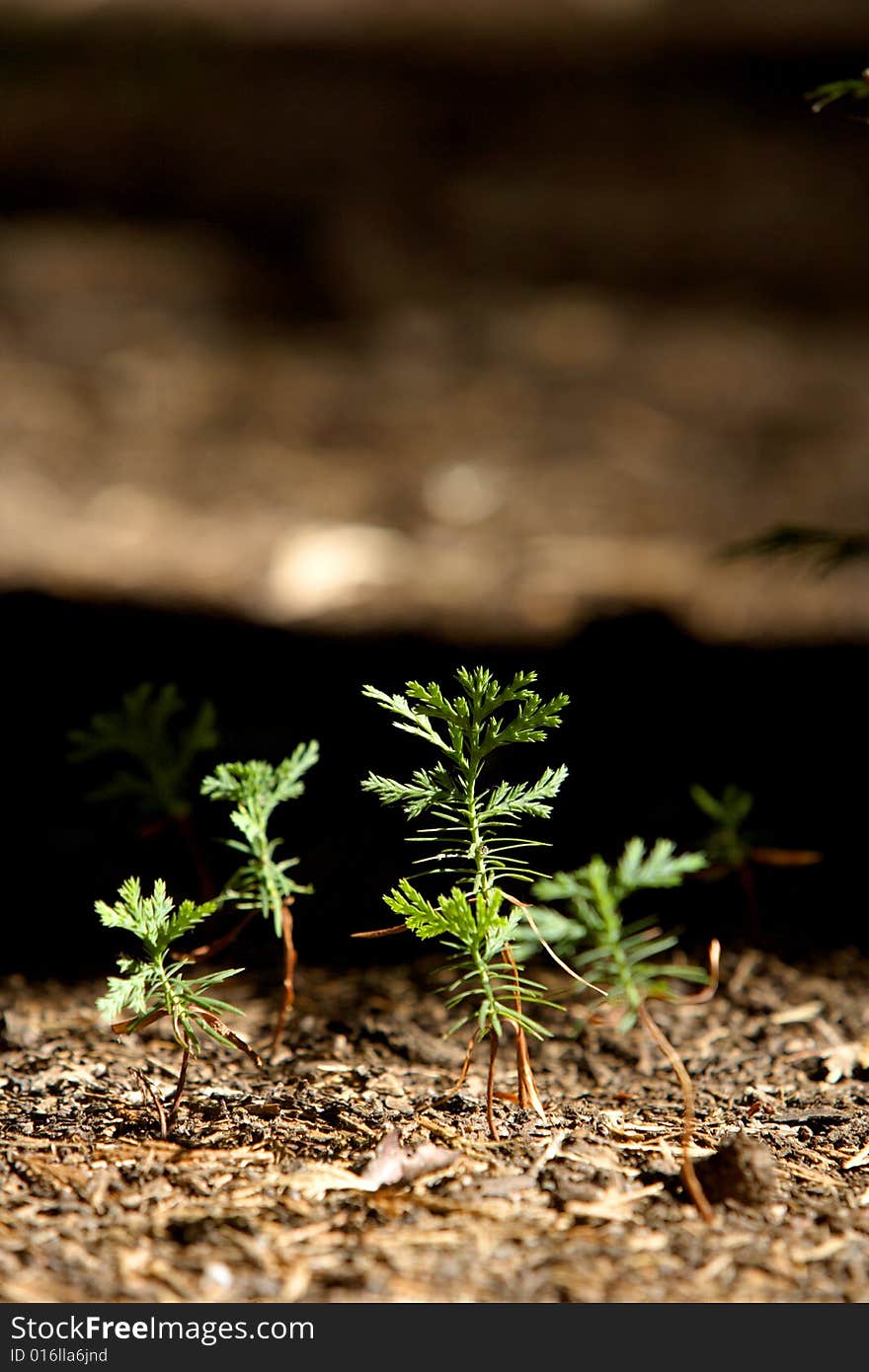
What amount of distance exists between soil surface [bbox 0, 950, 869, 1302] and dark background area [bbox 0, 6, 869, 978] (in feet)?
1.15

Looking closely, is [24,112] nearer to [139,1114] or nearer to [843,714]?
[843,714]

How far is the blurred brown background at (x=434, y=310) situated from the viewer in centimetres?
430

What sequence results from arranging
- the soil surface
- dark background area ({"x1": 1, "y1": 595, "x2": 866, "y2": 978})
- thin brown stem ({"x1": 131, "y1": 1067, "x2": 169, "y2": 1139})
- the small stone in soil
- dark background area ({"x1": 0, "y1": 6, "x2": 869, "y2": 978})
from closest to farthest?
the soil surface → the small stone in soil → thin brown stem ({"x1": 131, "y1": 1067, "x2": 169, "y2": 1139}) → dark background area ({"x1": 1, "y1": 595, "x2": 866, "y2": 978}) → dark background area ({"x1": 0, "y1": 6, "x2": 869, "y2": 978})

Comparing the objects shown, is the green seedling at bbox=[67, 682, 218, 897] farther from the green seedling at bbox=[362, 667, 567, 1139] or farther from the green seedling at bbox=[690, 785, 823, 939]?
the green seedling at bbox=[690, 785, 823, 939]

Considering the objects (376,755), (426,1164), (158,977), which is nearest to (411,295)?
(376,755)

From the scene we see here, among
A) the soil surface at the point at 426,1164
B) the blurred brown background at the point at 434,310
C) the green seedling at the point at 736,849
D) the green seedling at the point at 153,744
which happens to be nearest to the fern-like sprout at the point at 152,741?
the green seedling at the point at 153,744

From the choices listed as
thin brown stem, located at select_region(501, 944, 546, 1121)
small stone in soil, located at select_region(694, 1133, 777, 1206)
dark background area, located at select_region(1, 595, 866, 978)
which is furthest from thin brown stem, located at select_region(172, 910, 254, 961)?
small stone in soil, located at select_region(694, 1133, 777, 1206)

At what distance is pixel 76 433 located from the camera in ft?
17.2

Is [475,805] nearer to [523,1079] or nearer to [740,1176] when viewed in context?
[523,1079]

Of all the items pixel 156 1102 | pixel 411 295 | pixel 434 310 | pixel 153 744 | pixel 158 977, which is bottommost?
pixel 156 1102

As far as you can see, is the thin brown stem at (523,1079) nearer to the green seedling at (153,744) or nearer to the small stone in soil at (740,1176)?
the small stone in soil at (740,1176)

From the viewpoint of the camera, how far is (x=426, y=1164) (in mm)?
1534

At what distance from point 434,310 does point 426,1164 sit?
5523 millimetres

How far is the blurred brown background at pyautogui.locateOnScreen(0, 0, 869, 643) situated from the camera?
169 inches
